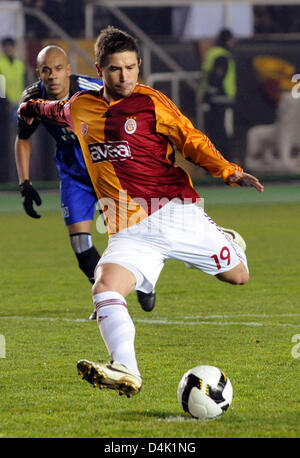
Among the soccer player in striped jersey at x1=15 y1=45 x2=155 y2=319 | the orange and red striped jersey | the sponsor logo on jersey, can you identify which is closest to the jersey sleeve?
the orange and red striped jersey

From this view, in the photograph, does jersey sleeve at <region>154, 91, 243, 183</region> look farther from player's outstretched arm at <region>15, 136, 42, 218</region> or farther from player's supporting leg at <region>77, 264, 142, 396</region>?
player's outstretched arm at <region>15, 136, 42, 218</region>

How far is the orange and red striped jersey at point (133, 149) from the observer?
19.6ft

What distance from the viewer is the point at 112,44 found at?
5816mm

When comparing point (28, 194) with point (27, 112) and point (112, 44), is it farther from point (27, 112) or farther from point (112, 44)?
point (112, 44)

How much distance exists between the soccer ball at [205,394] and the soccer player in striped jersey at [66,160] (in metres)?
3.09

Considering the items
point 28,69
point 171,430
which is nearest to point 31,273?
point 171,430

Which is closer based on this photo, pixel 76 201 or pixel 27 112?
pixel 27 112

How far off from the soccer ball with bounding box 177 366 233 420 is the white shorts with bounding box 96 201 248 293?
2.26 ft

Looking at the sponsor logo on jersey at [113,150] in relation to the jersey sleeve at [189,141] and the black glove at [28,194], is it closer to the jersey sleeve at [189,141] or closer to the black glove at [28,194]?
the jersey sleeve at [189,141]

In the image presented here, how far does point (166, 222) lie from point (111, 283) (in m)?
0.60

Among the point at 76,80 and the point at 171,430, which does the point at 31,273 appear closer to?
the point at 76,80

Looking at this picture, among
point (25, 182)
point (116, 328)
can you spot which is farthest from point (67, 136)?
point (116, 328)

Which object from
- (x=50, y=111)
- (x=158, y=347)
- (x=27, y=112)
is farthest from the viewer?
(x=158, y=347)

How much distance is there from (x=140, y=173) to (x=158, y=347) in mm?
1693
